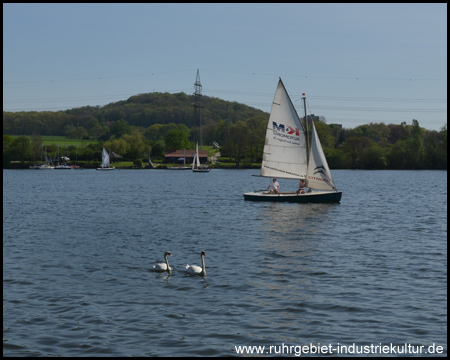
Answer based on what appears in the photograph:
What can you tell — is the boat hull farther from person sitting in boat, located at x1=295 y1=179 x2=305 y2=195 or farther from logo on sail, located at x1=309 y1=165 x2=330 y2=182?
logo on sail, located at x1=309 y1=165 x2=330 y2=182

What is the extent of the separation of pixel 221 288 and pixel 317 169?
40.5 m

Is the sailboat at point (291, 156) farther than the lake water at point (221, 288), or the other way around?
the sailboat at point (291, 156)

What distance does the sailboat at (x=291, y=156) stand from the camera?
62.7m

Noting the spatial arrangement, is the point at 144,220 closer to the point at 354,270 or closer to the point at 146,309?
the point at 354,270

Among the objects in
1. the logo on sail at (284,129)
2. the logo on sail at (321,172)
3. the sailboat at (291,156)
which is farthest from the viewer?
the logo on sail at (284,129)

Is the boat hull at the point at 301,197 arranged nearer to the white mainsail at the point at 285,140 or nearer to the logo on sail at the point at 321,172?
the logo on sail at the point at 321,172

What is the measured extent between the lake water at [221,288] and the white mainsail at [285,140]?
56.7 feet

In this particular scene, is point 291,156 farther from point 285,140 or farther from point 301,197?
point 301,197

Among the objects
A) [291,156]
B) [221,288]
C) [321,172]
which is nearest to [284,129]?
[291,156]

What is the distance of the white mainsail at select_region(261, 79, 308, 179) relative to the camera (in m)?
64.3

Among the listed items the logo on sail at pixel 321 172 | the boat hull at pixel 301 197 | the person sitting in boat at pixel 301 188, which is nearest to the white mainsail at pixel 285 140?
the person sitting in boat at pixel 301 188

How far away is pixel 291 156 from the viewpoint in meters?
64.8

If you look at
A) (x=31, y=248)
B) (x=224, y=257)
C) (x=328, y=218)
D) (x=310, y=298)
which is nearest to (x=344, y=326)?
(x=310, y=298)

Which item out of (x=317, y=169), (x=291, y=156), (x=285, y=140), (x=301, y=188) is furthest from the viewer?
(x=285, y=140)
